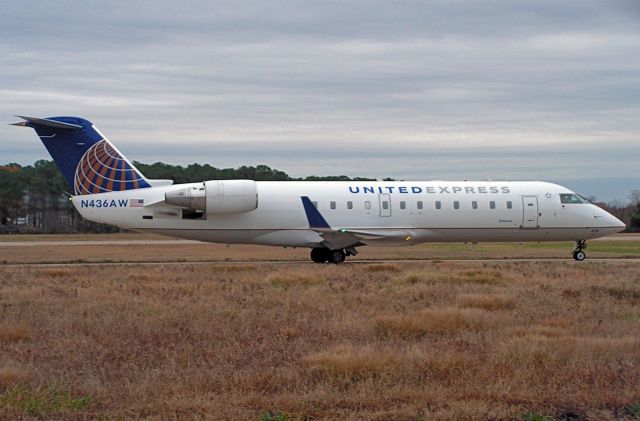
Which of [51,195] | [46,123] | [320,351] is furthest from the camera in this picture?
[51,195]

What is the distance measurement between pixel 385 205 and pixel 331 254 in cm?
255

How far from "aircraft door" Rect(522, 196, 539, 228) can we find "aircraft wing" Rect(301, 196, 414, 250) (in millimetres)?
4725

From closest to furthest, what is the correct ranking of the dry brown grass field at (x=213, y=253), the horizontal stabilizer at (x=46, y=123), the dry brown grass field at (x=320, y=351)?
the dry brown grass field at (x=320, y=351) < the horizontal stabilizer at (x=46, y=123) < the dry brown grass field at (x=213, y=253)

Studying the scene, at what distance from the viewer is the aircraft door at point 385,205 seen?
3062 centimetres

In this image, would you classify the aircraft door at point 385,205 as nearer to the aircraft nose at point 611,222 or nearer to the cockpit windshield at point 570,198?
the cockpit windshield at point 570,198

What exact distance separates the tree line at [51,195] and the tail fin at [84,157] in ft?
113

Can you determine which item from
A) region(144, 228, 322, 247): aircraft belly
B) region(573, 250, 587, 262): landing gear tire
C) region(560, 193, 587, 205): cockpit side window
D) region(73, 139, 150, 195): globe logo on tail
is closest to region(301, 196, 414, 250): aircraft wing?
region(144, 228, 322, 247): aircraft belly

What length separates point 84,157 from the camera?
1151 inches

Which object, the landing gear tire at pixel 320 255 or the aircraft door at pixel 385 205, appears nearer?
the aircraft door at pixel 385 205

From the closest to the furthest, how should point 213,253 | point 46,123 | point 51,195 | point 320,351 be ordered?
point 320,351, point 46,123, point 213,253, point 51,195

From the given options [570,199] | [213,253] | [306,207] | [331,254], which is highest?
[570,199]

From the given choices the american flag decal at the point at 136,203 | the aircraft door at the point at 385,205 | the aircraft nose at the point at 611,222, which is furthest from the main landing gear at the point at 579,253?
the american flag decal at the point at 136,203

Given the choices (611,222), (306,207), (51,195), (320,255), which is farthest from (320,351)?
(51,195)

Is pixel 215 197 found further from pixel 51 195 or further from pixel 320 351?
pixel 51 195
